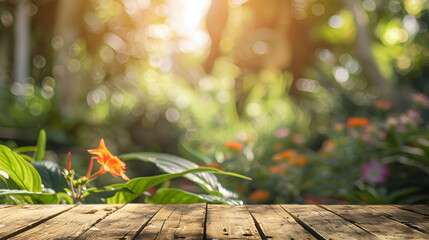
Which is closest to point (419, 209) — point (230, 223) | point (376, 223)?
point (376, 223)

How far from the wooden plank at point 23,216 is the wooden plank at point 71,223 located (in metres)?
0.03

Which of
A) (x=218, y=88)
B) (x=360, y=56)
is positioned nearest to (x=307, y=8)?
(x=360, y=56)

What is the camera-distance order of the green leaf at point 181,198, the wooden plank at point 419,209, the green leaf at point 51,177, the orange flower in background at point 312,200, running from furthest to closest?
1. the orange flower in background at point 312,200
2. the green leaf at point 51,177
3. the green leaf at point 181,198
4. the wooden plank at point 419,209

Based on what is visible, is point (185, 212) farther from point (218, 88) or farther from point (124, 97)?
point (124, 97)

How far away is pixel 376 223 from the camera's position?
1199mm

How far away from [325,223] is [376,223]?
0.15 meters

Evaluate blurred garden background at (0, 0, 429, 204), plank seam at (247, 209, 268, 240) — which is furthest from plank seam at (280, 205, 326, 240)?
blurred garden background at (0, 0, 429, 204)

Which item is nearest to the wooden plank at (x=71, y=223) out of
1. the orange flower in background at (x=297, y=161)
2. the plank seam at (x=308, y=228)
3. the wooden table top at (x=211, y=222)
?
the wooden table top at (x=211, y=222)

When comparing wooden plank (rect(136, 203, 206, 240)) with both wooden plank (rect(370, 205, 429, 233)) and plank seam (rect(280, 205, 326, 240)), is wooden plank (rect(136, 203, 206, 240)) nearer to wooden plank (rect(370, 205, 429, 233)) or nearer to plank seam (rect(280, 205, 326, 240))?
plank seam (rect(280, 205, 326, 240))

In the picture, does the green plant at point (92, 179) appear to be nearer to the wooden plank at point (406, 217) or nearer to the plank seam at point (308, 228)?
the plank seam at point (308, 228)

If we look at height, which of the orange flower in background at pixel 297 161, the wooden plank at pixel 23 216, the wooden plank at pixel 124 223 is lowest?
the wooden plank at pixel 23 216

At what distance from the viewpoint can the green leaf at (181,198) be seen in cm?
158

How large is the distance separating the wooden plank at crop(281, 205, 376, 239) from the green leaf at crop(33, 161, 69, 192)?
2.96 feet

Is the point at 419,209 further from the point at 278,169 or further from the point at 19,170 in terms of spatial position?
the point at 278,169
